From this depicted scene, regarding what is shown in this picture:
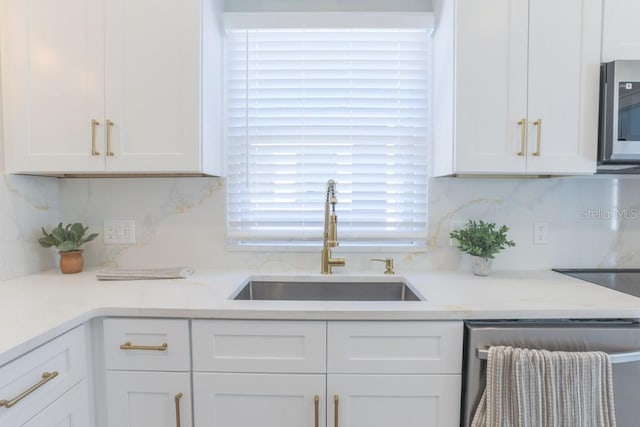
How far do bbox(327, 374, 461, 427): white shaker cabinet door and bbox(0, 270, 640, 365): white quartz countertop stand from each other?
0.22 m

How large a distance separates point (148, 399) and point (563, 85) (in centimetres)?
196

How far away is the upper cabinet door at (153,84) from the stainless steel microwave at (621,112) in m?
1.65

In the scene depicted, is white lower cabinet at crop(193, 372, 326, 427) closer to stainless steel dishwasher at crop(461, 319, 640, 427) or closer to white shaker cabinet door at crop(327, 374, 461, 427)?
white shaker cabinet door at crop(327, 374, 461, 427)

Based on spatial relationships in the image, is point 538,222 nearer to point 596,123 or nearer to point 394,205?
point 596,123

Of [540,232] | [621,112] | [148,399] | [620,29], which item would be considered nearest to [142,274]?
[148,399]

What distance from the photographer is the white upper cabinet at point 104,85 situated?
1419mm

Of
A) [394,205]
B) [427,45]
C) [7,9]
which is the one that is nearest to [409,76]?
[427,45]

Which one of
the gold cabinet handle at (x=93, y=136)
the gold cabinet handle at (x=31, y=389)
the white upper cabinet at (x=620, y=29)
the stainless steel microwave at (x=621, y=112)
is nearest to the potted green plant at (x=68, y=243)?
the gold cabinet handle at (x=93, y=136)

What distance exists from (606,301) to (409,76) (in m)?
1.25

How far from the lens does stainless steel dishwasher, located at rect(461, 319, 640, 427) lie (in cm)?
114

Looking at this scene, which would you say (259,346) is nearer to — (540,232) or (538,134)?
(538,134)

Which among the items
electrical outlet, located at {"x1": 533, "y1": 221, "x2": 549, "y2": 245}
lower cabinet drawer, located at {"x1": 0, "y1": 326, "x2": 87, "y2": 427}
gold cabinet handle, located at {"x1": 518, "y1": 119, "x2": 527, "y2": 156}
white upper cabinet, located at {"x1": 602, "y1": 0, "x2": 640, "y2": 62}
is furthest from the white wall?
white upper cabinet, located at {"x1": 602, "y1": 0, "x2": 640, "y2": 62}

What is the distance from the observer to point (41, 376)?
957mm

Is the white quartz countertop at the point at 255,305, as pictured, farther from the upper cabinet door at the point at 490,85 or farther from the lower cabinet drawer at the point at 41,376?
the upper cabinet door at the point at 490,85
